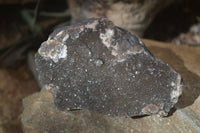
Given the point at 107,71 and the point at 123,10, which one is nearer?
the point at 107,71

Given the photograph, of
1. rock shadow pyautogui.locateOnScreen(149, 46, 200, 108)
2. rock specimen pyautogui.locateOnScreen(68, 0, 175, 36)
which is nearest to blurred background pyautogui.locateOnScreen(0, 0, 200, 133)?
rock specimen pyautogui.locateOnScreen(68, 0, 175, 36)

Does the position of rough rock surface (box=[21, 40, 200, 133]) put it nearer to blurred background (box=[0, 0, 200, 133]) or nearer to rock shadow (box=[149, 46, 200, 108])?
rock shadow (box=[149, 46, 200, 108])

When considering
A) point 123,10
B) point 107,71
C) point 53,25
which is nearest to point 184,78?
point 107,71

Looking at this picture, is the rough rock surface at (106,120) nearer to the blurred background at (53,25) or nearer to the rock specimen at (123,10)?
the blurred background at (53,25)

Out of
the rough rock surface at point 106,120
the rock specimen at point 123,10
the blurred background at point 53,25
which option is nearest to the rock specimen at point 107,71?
the rough rock surface at point 106,120

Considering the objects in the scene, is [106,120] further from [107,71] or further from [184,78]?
[184,78]

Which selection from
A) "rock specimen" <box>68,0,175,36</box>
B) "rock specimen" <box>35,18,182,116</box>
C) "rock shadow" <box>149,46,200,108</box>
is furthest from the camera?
"rock specimen" <box>68,0,175,36</box>

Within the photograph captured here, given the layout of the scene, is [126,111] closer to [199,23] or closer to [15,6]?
[199,23]
